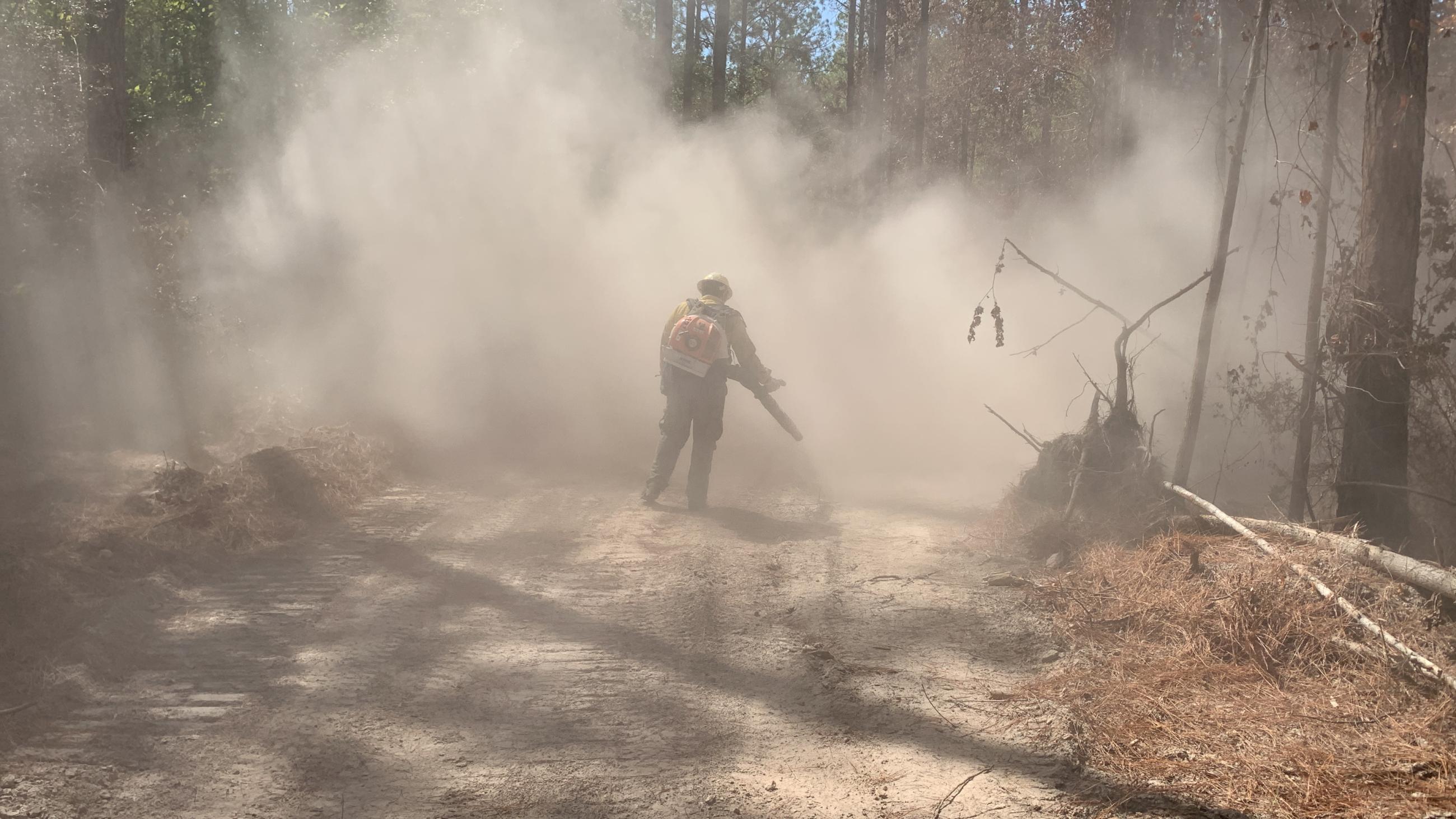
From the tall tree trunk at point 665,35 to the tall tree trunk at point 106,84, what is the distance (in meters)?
9.48

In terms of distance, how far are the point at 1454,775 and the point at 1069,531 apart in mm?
3934

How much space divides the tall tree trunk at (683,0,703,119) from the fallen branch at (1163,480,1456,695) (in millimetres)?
17623

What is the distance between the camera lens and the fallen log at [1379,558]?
4898 mm

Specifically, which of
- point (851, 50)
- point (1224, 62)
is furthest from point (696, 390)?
point (851, 50)

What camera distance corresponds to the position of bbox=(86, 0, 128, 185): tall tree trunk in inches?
510

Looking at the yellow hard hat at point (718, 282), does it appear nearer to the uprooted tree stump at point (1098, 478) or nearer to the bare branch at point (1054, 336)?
the uprooted tree stump at point (1098, 478)

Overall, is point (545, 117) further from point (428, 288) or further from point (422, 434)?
point (422, 434)

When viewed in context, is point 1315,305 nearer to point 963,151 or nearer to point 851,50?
point 963,151

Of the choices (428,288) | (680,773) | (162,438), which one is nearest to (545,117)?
(428,288)

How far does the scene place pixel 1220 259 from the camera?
800 cm

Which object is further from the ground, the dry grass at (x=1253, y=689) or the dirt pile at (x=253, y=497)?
the dirt pile at (x=253, y=497)

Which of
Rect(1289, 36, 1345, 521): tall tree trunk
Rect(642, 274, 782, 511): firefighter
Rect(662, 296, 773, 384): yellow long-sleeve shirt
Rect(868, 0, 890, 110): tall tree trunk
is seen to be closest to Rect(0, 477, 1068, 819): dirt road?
Rect(642, 274, 782, 511): firefighter

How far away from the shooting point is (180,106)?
2017cm

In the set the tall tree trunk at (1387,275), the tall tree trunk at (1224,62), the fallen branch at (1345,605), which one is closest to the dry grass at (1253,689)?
the fallen branch at (1345,605)
